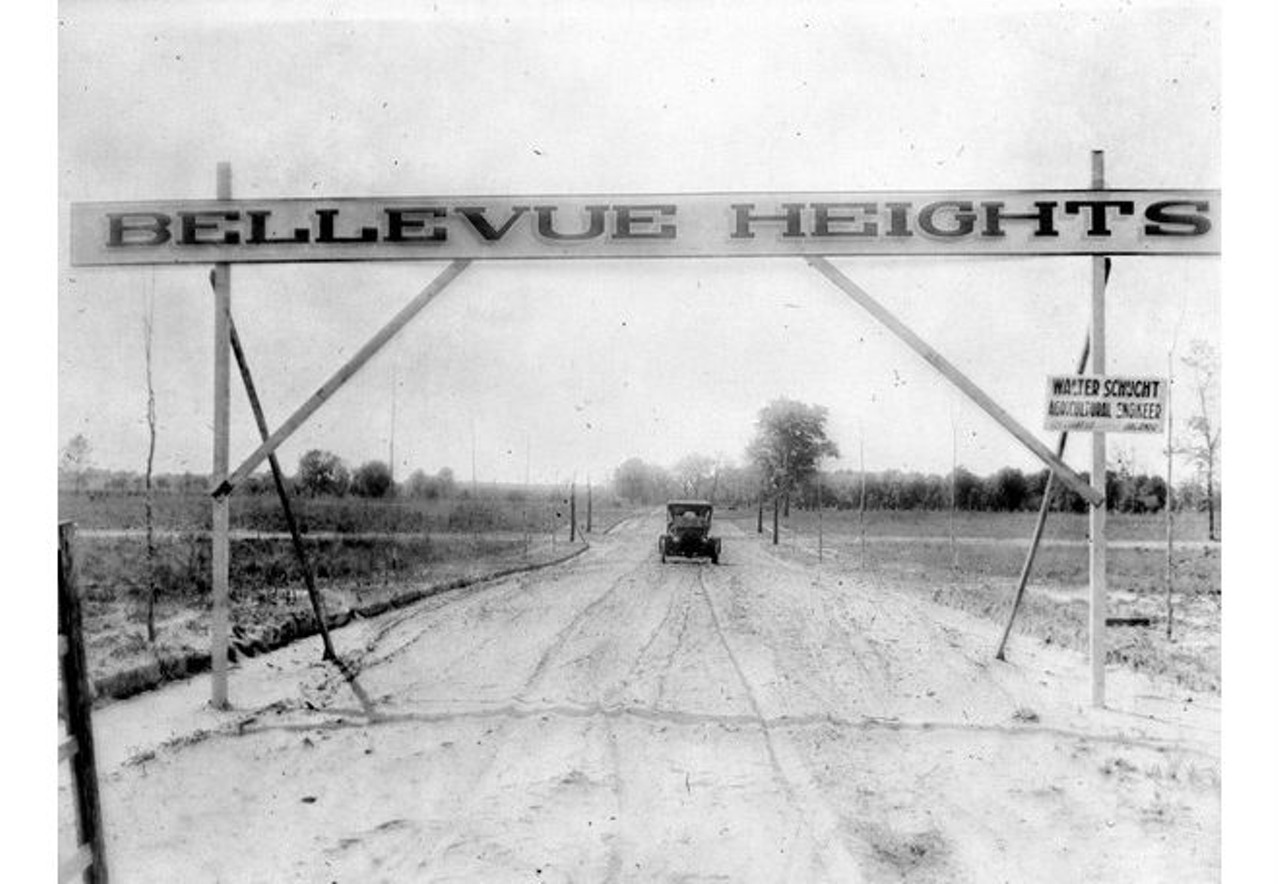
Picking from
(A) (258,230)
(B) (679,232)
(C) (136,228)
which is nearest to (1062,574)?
(B) (679,232)

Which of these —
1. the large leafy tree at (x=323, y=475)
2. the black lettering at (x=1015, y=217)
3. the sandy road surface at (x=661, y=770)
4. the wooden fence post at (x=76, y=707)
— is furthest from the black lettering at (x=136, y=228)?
the large leafy tree at (x=323, y=475)

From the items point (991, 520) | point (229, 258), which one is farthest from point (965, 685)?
point (991, 520)

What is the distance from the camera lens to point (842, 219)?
18.1 feet

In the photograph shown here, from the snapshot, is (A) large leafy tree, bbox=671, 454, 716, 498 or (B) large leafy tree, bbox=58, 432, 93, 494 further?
(A) large leafy tree, bbox=671, 454, 716, 498

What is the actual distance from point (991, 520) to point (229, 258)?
3656cm

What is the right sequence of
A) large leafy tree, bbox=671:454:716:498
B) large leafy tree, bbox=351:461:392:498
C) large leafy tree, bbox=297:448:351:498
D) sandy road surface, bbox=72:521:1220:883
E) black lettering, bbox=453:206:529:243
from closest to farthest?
sandy road surface, bbox=72:521:1220:883 → black lettering, bbox=453:206:529:243 → large leafy tree, bbox=297:448:351:498 → large leafy tree, bbox=351:461:392:498 → large leafy tree, bbox=671:454:716:498

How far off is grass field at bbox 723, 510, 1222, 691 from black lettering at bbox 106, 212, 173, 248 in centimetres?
827

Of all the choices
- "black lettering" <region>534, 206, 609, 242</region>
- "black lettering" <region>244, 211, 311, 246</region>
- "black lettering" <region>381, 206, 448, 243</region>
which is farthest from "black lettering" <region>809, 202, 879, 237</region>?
"black lettering" <region>244, 211, 311, 246</region>

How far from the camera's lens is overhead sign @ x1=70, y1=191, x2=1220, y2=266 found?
18.0ft

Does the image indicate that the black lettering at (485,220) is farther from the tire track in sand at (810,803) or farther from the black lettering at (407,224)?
the tire track in sand at (810,803)

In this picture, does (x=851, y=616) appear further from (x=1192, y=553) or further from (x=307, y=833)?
(x=1192, y=553)

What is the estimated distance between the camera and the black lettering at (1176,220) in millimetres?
5434

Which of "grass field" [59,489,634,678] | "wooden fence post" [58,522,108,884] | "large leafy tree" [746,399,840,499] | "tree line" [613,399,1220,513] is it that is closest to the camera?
"wooden fence post" [58,522,108,884]

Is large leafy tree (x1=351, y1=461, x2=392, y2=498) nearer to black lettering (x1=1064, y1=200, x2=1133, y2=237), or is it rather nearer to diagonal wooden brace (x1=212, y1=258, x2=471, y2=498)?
diagonal wooden brace (x1=212, y1=258, x2=471, y2=498)
